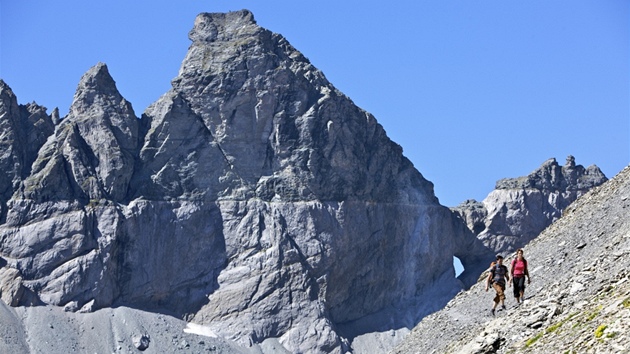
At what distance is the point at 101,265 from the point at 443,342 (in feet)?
369

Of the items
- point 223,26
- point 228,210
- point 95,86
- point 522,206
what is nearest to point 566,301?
point 228,210

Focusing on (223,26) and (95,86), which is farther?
(223,26)

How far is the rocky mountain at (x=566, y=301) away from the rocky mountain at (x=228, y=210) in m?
102

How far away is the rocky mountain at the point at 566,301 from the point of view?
31.1 metres

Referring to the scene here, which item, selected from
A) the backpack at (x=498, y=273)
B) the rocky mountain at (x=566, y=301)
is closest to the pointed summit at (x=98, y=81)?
the rocky mountain at (x=566, y=301)

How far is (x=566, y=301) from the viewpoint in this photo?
36.3 m

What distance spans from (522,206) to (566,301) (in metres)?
156

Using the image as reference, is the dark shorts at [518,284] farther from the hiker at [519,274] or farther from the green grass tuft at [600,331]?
the green grass tuft at [600,331]

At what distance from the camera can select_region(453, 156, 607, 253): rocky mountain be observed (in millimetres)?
188375

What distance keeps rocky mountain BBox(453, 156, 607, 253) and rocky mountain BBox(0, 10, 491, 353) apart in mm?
7434

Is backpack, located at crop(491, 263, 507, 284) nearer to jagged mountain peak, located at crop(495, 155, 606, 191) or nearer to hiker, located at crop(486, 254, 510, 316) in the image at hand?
hiker, located at crop(486, 254, 510, 316)

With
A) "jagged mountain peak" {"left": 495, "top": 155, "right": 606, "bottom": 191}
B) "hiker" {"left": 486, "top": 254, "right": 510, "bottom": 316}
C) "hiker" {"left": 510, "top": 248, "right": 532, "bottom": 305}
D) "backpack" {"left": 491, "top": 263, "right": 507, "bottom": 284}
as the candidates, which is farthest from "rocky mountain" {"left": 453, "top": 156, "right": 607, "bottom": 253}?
"hiker" {"left": 510, "top": 248, "right": 532, "bottom": 305}

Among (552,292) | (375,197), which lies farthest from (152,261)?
(552,292)

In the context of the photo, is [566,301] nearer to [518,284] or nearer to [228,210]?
[518,284]
